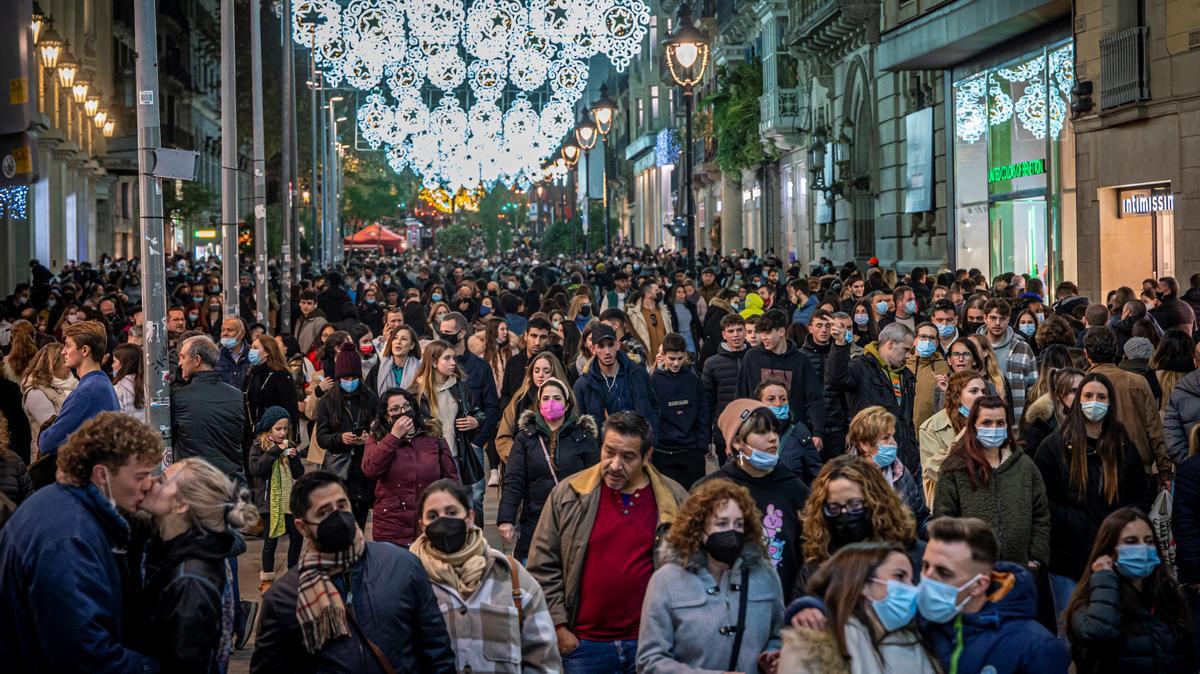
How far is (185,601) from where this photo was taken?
5.32m

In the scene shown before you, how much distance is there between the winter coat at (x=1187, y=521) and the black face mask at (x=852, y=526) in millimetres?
2081

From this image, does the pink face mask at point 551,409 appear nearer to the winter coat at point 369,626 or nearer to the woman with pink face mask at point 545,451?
the woman with pink face mask at point 545,451

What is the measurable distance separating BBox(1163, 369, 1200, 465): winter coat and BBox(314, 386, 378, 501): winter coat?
4.78 meters

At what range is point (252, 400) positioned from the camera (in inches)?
480

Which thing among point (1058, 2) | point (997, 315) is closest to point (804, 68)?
point (1058, 2)

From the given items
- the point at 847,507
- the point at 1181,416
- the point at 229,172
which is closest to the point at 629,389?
the point at 1181,416

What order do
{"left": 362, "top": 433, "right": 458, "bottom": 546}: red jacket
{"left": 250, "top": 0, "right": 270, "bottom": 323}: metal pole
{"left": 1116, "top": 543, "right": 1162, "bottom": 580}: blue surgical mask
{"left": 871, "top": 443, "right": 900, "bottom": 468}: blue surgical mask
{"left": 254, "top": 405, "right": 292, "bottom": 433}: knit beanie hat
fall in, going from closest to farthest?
{"left": 1116, "top": 543, "right": 1162, "bottom": 580}: blue surgical mask
{"left": 871, "top": 443, "right": 900, "bottom": 468}: blue surgical mask
{"left": 362, "top": 433, "right": 458, "bottom": 546}: red jacket
{"left": 254, "top": 405, "right": 292, "bottom": 433}: knit beanie hat
{"left": 250, "top": 0, "right": 270, "bottom": 323}: metal pole

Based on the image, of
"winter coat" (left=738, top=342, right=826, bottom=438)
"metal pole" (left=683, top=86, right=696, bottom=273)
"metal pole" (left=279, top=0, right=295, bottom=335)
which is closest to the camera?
"winter coat" (left=738, top=342, right=826, bottom=438)

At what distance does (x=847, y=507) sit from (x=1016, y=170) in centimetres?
2404

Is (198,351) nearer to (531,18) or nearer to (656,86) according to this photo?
(531,18)

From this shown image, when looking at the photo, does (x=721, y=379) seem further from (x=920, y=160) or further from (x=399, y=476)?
(x=920, y=160)

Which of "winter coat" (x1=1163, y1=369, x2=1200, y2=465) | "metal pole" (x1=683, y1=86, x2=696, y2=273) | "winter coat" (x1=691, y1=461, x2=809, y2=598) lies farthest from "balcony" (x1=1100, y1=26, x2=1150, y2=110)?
"winter coat" (x1=691, y1=461, x2=809, y2=598)

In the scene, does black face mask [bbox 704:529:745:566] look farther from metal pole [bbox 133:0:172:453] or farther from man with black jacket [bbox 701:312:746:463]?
man with black jacket [bbox 701:312:746:463]

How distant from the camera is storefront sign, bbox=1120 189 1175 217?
903 inches
